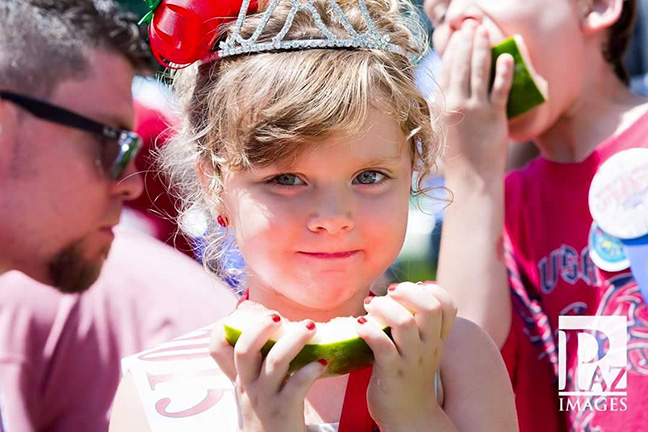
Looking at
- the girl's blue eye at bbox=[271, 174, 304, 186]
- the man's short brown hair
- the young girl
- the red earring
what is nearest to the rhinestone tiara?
the young girl

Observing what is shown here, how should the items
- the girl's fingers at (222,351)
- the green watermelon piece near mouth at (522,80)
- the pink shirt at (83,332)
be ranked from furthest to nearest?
the pink shirt at (83,332) → the green watermelon piece near mouth at (522,80) → the girl's fingers at (222,351)

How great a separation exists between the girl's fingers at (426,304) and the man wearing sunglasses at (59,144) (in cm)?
167

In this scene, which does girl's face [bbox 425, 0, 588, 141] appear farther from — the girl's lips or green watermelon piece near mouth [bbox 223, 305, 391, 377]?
green watermelon piece near mouth [bbox 223, 305, 391, 377]

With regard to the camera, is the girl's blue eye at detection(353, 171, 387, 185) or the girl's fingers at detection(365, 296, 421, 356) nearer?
the girl's fingers at detection(365, 296, 421, 356)

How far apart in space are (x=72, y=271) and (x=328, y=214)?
173cm

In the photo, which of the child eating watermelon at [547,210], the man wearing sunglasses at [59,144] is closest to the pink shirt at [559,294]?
the child eating watermelon at [547,210]

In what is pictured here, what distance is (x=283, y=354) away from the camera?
6.15 ft

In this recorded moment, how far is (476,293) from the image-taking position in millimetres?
2938

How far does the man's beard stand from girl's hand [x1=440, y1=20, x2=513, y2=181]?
1.46 meters

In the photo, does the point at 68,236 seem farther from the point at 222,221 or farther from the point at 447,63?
the point at 447,63

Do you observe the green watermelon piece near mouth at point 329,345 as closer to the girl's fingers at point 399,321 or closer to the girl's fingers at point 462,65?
the girl's fingers at point 399,321

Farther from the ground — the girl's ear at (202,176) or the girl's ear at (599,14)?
the girl's ear at (599,14)

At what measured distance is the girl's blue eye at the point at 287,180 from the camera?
6.99 ft

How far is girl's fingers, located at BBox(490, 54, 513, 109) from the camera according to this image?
298 centimetres
